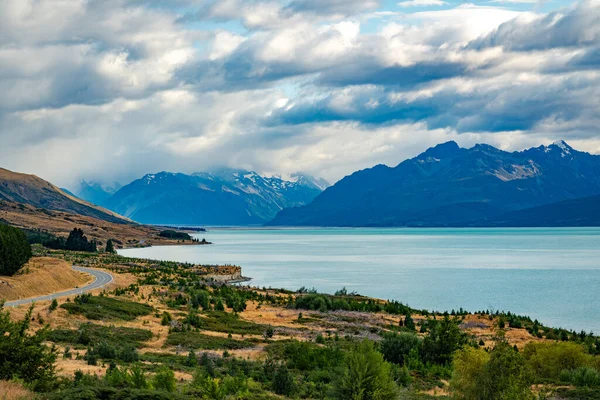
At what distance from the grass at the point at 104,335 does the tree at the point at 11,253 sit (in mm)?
19526

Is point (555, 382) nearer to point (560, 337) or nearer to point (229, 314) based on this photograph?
point (560, 337)

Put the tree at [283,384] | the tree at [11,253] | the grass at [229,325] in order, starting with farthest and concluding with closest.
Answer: the tree at [11,253] → the grass at [229,325] → the tree at [283,384]

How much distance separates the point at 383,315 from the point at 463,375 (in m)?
34.6

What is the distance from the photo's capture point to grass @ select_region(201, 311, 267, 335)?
147ft

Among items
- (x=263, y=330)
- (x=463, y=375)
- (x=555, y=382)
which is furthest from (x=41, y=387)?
(x=263, y=330)

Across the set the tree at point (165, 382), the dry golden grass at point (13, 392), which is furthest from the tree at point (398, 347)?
the dry golden grass at point (13, 392)

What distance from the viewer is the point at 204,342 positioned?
125 feet

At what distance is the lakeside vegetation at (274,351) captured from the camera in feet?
69.3

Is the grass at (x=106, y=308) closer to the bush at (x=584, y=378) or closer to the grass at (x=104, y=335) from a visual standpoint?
the grass at (x=104, y=335)

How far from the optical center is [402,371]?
3059 cm

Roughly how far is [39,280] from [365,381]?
4284cm

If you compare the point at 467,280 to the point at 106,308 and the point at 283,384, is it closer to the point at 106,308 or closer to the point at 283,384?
the point at 106,308

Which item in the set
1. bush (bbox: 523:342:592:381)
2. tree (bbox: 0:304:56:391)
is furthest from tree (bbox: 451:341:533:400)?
tree (bbox: 0:304:56:391)

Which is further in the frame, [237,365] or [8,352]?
[237,365]
